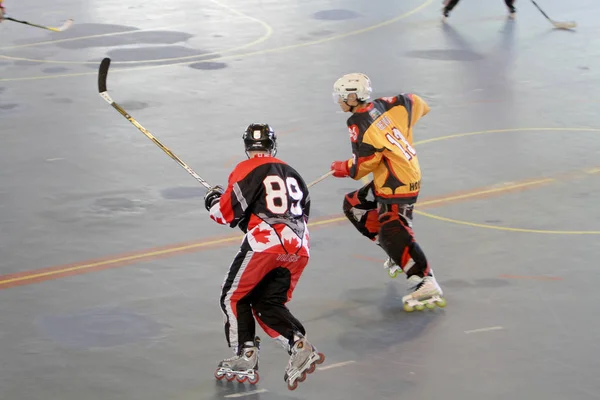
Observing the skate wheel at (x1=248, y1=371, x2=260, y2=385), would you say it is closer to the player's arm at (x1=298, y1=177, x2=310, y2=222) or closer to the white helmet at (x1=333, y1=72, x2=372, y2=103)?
the player's arm at (x1=298, y1=177, x2=310, y2=222)

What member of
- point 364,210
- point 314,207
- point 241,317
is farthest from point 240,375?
point 314,207

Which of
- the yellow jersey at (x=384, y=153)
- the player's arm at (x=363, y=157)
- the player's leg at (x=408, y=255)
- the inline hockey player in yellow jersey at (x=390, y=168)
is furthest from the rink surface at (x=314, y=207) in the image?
the player's arm at (x=363, y=157)

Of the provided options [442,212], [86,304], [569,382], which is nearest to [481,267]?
[442,212]

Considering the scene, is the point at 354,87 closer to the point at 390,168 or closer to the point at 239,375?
the point at 390,168

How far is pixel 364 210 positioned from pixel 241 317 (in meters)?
1.75

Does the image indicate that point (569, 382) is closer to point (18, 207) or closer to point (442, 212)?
point (442, 212)

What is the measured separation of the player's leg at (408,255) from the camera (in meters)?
6.87

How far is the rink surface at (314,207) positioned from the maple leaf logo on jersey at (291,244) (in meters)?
0.79

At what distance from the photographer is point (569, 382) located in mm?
5852

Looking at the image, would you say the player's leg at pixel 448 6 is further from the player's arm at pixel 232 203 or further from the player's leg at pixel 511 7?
the player's arm at pixel 232 203

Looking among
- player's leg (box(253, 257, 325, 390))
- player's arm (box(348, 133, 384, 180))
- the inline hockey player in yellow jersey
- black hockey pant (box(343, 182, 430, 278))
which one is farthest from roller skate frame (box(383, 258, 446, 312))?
player's leg (box(253, 257, 325, 390))

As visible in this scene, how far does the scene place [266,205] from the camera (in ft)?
19.4

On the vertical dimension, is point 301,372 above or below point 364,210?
below

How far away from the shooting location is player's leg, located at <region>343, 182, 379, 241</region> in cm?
737
